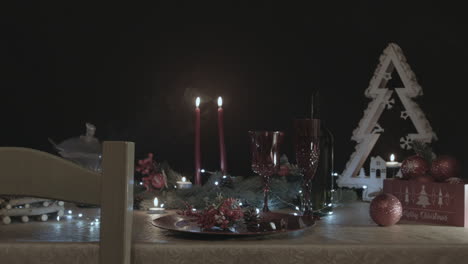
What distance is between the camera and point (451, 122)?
5.37 feet

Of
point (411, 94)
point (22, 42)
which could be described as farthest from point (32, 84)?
point (411, 94)

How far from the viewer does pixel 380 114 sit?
164cm

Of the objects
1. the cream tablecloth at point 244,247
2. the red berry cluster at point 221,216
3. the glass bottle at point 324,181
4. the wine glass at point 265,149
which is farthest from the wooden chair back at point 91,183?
the glass bottle at point 324,181

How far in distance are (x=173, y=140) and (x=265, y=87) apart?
0.36 meters

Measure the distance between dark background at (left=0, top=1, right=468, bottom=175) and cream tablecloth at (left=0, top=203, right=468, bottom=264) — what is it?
76 centimetres

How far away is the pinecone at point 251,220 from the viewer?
0.93 m

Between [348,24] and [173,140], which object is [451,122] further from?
[173,140]

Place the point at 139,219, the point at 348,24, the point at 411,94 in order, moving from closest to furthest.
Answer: the point at 139,219 < the point at 411,94 < the point at 348,24

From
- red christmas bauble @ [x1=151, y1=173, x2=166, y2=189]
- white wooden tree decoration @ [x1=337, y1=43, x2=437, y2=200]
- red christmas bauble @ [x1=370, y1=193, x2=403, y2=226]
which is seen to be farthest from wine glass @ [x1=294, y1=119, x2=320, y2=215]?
white wooden tree decoration @ [x1=337, y1=43, x2=437, y2=200]

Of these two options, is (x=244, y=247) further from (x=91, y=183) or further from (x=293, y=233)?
(x=91, y=183)

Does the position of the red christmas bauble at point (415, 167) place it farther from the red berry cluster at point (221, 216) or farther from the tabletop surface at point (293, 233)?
the red berry cluster at point (221, 216)

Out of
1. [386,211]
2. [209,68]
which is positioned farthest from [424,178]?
[209,68]

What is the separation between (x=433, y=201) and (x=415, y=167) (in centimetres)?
10

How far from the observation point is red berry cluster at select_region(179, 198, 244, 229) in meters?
0.90
